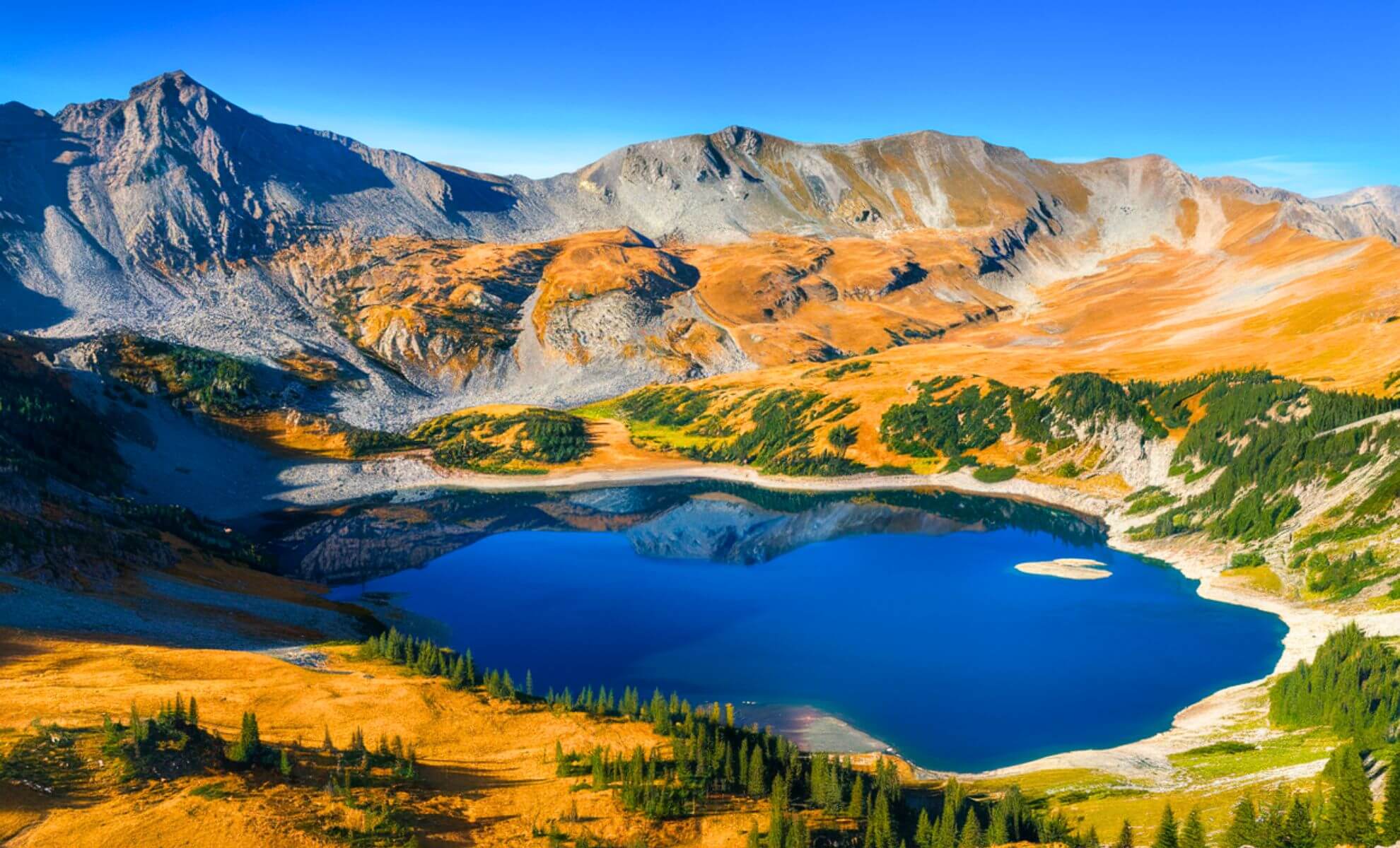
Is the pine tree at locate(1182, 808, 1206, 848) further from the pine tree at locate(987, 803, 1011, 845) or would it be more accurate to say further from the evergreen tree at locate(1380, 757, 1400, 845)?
the pine tree at locate(987, 803, 1011, 845)

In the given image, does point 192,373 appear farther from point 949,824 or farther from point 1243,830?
point 1243,830

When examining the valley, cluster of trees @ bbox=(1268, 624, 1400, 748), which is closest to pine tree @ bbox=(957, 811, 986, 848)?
the valley

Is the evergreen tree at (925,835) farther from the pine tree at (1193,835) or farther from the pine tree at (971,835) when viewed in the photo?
the pine tree at (1193,835)

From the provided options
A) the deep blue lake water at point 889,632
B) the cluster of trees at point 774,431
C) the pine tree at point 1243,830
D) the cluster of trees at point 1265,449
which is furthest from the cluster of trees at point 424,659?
the cluster of trees at point 774,431

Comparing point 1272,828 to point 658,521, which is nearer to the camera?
point 1272,828

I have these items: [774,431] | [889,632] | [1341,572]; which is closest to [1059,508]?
[1341,572]

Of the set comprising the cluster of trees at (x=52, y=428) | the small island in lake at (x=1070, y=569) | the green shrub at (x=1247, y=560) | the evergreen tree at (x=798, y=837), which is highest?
the cluster of trees at (x=52, y=428)
